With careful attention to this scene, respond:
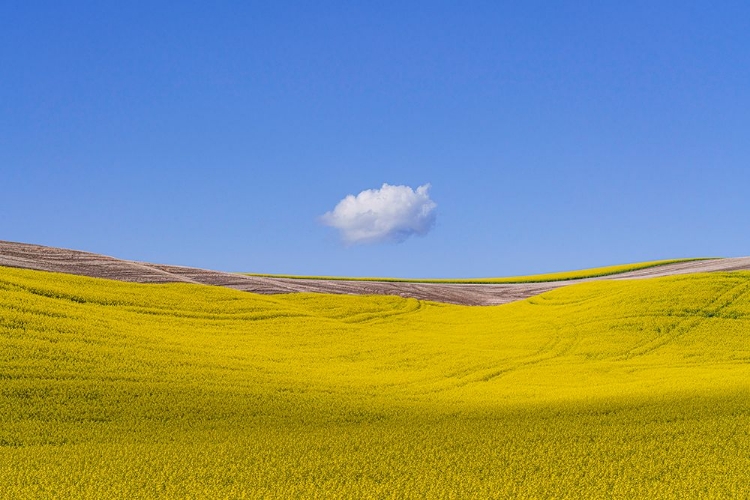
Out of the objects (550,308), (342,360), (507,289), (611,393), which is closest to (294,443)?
(611,393)

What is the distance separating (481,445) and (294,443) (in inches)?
116

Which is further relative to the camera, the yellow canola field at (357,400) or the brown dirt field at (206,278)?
the brown dirt field at (206,278)

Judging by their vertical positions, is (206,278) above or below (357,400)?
above

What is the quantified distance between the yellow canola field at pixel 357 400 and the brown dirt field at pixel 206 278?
367 centimetres

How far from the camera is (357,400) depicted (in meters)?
13.2

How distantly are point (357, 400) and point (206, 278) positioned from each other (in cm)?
1952

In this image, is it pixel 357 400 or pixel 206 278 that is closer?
pixel 357 400

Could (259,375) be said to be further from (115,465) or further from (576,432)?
(576,432)

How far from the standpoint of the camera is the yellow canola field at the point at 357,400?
860 cm

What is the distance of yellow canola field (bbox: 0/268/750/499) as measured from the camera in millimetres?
8602

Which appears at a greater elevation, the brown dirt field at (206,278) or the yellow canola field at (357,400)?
the brown dirt field at (206,278)

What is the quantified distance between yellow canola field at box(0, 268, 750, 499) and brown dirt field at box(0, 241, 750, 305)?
3669 mm

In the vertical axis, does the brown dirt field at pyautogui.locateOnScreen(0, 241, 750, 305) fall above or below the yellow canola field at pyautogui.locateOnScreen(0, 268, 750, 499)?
above

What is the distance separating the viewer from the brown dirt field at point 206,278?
2822 centimetres
